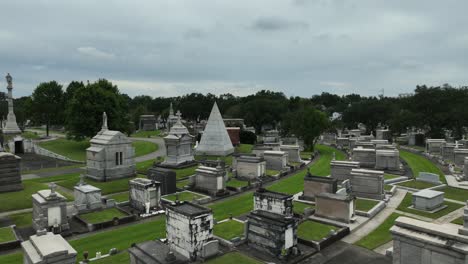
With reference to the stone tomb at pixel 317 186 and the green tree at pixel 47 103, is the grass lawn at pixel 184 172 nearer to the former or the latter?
the stone tomb at pixel 317 186

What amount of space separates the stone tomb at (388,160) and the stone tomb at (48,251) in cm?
3181

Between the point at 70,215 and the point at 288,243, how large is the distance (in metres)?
→ 13.8

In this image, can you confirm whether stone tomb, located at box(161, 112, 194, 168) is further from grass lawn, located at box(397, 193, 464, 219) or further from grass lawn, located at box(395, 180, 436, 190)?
grass lawn, located at box(397, 193, 464, 219)

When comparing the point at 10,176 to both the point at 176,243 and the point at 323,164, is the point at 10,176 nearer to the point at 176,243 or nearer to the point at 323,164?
A: the point at 176,243

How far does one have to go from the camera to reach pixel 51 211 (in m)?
17.0

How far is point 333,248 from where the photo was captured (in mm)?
15234

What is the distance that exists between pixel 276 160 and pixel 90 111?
95.1 ft

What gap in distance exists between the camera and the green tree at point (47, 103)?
57.8 m

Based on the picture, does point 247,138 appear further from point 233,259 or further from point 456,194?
point 233,259

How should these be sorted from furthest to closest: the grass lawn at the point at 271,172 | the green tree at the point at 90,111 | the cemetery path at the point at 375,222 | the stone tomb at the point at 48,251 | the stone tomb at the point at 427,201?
the green tree at the point at 90,111 < the grass lawn at the point at 271,172 < the stone tomb at the point at 427,201 < the cemetery path at the point at 375,222 < the stone tomb at the point at 48,251

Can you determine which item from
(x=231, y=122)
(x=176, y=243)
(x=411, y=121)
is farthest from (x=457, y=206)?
(x=231, y=122)

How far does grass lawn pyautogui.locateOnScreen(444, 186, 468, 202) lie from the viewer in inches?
881

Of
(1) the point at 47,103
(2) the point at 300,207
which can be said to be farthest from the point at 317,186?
(1) the point at 47,103

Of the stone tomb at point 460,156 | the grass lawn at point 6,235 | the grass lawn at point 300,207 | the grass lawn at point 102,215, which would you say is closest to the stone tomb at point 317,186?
the grass lawn at point 300,207
